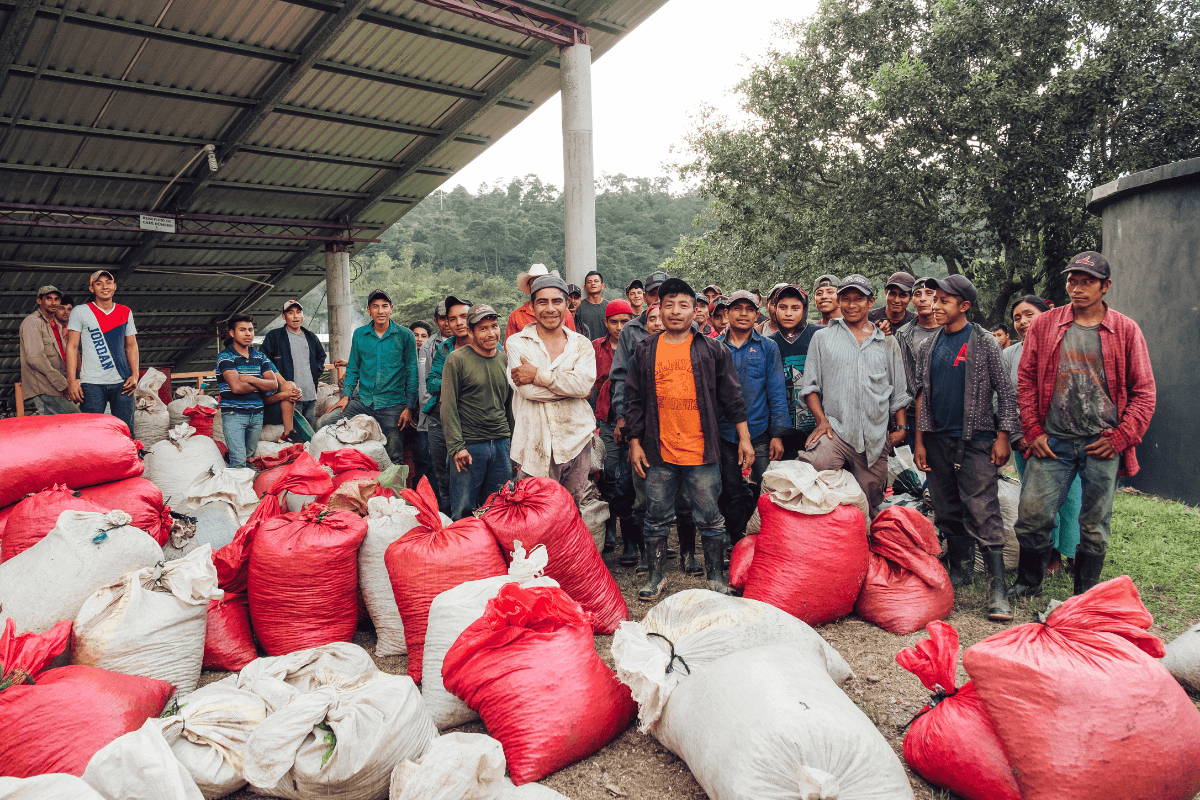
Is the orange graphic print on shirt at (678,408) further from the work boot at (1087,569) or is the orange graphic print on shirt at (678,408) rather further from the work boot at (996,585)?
the work boot at (1087,569)

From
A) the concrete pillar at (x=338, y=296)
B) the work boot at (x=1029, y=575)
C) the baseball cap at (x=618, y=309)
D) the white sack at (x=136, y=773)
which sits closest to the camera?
the white sack at (x=136, y=773)

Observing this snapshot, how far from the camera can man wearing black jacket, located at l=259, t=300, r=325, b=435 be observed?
546 centimetres

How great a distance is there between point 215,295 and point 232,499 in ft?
42.5

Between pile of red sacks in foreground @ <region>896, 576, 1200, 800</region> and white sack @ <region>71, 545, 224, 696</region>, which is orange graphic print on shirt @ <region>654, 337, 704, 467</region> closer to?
pile of red sacks in foreground @ <region>896, 576, 1200, 800</region>

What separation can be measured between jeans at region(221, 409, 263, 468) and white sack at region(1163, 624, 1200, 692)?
5341 millimetres

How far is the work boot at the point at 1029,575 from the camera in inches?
131

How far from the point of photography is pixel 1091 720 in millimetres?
1706

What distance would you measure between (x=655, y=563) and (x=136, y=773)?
233 centimetres

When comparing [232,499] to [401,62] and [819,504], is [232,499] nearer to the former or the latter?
[819,504]

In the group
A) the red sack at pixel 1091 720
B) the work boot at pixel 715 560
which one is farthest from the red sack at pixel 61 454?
the red sack at pixel 1091 720

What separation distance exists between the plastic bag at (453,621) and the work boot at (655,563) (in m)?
1.15

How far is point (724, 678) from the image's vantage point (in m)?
1.93

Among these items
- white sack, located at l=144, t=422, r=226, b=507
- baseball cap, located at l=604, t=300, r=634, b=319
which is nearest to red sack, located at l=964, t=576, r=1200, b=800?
baseball cap, located at l=604, t=300, r=634, b=319

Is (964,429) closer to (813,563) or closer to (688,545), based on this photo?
(813,563)
